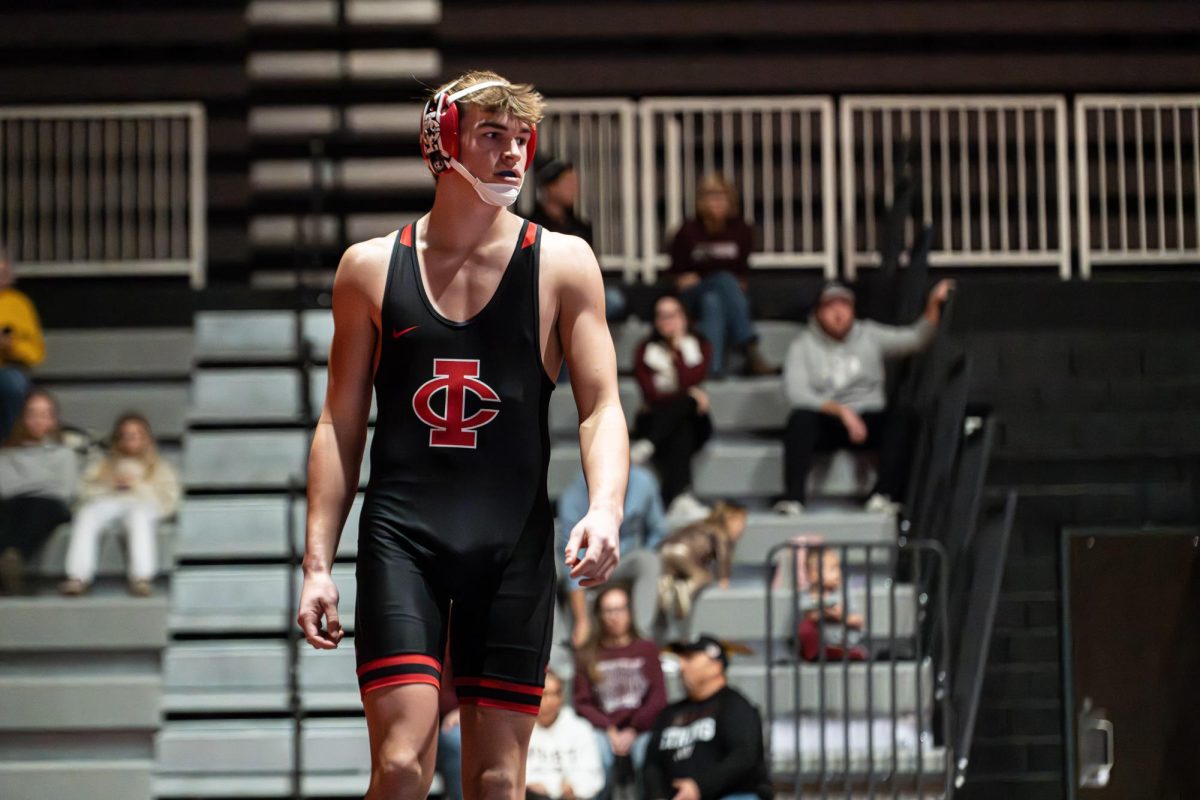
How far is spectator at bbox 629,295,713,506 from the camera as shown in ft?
27.5

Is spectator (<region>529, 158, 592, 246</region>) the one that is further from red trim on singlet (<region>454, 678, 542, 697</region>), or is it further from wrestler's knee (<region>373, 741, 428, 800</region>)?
wrestler's knee (<region>373, 741, 428, 800</region>)

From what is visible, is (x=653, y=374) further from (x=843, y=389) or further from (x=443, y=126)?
(x=443, y=126)

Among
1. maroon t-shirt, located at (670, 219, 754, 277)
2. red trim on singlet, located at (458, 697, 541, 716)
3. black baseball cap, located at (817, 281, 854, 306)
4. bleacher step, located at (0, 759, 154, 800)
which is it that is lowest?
bleacher step, located at (0, 759, 154, 800)

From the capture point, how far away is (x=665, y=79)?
10.9 metres

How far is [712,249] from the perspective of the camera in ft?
30.8

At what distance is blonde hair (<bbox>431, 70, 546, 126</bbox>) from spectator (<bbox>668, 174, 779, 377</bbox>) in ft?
18.3

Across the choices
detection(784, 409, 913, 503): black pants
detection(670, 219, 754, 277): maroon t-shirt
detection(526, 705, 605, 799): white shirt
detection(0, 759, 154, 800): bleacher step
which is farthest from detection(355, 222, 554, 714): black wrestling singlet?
detection(670, 219, 754, 277): maroon t-shirt

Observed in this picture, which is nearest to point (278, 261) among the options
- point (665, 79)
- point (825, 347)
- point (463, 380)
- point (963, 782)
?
point (665, 79)

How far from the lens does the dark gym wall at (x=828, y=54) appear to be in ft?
35.5

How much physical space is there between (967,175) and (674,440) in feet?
10.7

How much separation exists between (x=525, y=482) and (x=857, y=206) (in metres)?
7.97

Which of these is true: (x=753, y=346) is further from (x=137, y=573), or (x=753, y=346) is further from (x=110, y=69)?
(x=110, y=69)

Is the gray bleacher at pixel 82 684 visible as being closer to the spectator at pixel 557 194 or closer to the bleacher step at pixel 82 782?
the bleacher step at pixel 82 782

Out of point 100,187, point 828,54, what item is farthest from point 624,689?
point 100,187
